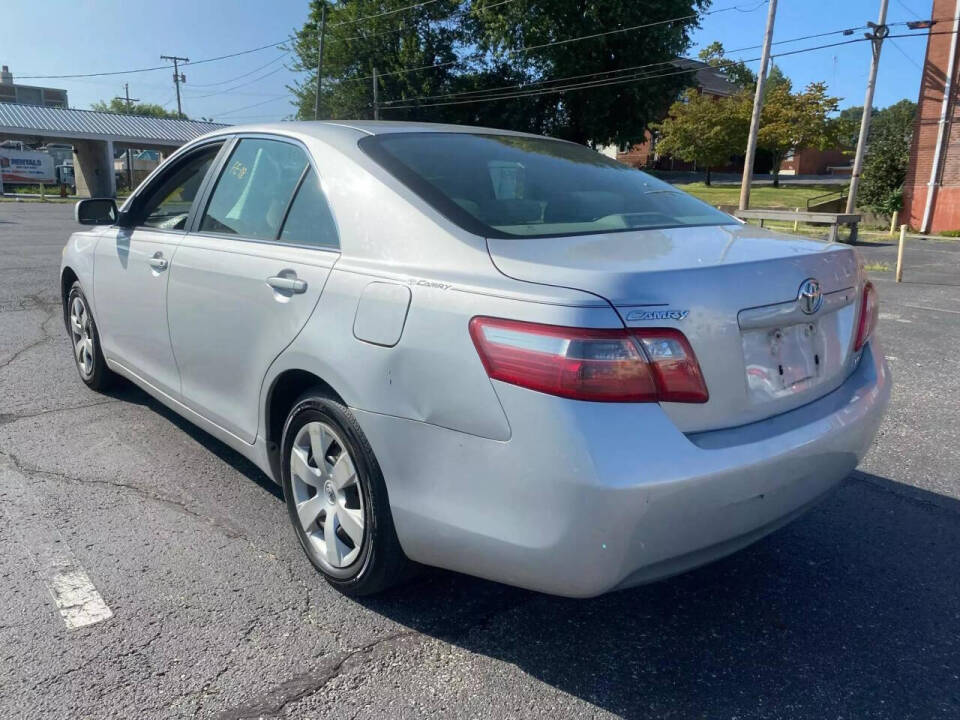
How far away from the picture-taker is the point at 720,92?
216ft

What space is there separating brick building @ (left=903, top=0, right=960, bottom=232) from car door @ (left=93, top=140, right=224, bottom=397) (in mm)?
28818

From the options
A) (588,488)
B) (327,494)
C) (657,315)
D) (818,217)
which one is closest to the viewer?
(588,488)

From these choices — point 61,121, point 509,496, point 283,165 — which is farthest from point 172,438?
point 61,121

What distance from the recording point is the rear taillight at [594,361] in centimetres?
200

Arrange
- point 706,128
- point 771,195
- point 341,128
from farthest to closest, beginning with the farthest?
point 706,128, point 771,195, point 341,128

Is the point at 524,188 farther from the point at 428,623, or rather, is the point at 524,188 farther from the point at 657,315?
the point at 428,623

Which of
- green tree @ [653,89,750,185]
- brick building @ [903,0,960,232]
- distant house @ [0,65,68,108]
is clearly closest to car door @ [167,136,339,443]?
brick building @ [903,0,960,232]

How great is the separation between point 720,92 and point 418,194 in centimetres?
6984

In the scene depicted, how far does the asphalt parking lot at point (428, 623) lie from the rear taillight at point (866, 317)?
0.91 m

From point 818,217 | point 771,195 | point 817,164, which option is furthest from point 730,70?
point 818,217

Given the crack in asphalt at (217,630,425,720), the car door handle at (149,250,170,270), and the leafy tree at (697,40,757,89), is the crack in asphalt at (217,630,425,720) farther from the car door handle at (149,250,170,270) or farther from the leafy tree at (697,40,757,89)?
the leafy tree at (697,40,757,89)

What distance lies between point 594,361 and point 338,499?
114cm

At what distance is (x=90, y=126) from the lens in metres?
43.6

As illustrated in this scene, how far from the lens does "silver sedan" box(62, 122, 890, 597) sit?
2027mm
